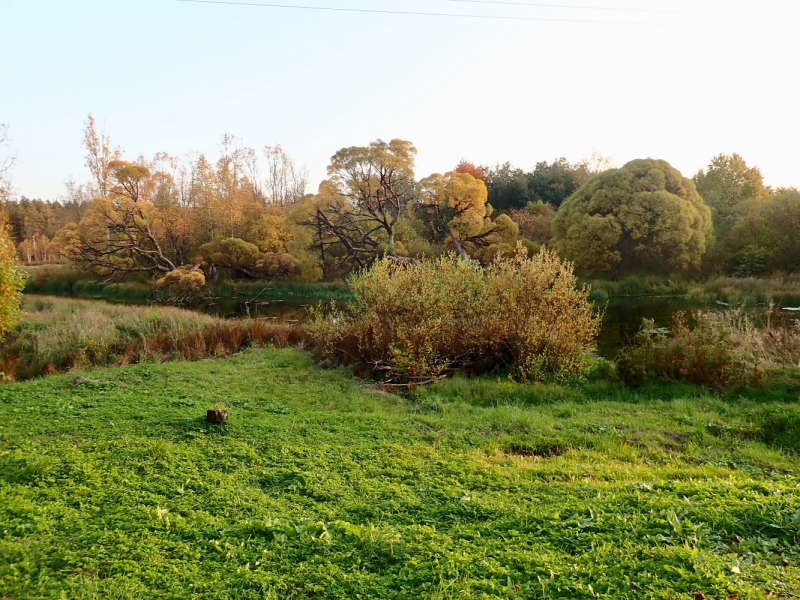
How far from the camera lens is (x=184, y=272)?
30.4 meters

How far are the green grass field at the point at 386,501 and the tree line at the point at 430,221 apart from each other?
1788 cm

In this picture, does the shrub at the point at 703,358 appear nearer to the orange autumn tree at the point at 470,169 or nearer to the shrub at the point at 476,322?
the shrub at the point at 476,322

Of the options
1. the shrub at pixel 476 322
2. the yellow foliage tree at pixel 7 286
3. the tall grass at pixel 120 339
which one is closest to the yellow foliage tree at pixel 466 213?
the tall grass at pixel 120 339

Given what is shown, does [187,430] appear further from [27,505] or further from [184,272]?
[184,272]

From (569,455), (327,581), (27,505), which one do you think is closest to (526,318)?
(569,455)

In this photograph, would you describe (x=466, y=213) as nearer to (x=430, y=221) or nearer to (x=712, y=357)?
(x=430, y=221)

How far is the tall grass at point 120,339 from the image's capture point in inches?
407

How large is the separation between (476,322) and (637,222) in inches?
849

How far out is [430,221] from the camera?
35.3 meters

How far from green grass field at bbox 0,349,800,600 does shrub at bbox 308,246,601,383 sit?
2375 mm

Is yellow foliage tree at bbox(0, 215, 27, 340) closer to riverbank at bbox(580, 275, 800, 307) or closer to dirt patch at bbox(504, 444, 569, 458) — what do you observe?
dirt patch at bbox(504, 444, 569, 458)

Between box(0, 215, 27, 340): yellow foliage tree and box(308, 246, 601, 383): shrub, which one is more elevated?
box(0, 215, 27, 340): yellow foliage tree

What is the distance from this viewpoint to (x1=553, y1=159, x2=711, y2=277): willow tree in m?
27.0

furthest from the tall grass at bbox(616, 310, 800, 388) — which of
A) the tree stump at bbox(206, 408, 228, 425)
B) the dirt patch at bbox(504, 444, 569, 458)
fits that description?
the tree stump at bbox(206, 408, 228, 425)
